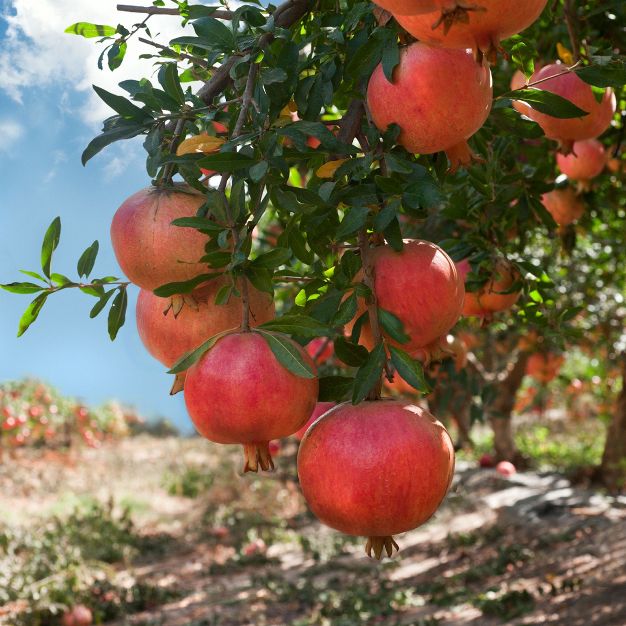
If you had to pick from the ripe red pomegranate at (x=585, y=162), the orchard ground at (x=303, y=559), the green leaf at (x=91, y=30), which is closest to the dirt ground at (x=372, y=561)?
the orchard ground at (x=303, y=559)

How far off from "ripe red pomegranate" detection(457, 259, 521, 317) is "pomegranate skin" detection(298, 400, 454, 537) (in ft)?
3.07

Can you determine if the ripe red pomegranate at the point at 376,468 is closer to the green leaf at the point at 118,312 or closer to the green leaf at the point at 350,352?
the green leaf at the point at 350,352

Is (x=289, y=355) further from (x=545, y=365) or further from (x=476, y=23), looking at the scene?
(x=545, y=365)

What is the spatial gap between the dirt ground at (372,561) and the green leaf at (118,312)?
3135 millimetres

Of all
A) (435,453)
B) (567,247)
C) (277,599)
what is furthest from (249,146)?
(277,599)

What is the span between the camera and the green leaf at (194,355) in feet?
3.31

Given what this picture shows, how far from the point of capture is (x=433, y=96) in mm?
1061

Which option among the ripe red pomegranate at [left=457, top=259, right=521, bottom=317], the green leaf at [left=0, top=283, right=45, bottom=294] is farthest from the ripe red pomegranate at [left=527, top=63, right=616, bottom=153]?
the green leaf at [left=0, top=283, right=45, bottom=294]

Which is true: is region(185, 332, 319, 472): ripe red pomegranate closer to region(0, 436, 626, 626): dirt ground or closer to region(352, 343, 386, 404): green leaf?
region(352, 343, 386, 404): green leaf

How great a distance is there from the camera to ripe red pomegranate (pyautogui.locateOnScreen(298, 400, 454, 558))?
3.14 ft

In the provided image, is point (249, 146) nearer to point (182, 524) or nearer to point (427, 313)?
point (427, 313)

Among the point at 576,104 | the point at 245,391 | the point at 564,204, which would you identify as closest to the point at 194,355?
the point at 245,391

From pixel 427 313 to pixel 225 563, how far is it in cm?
531

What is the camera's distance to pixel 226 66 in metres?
1.22
